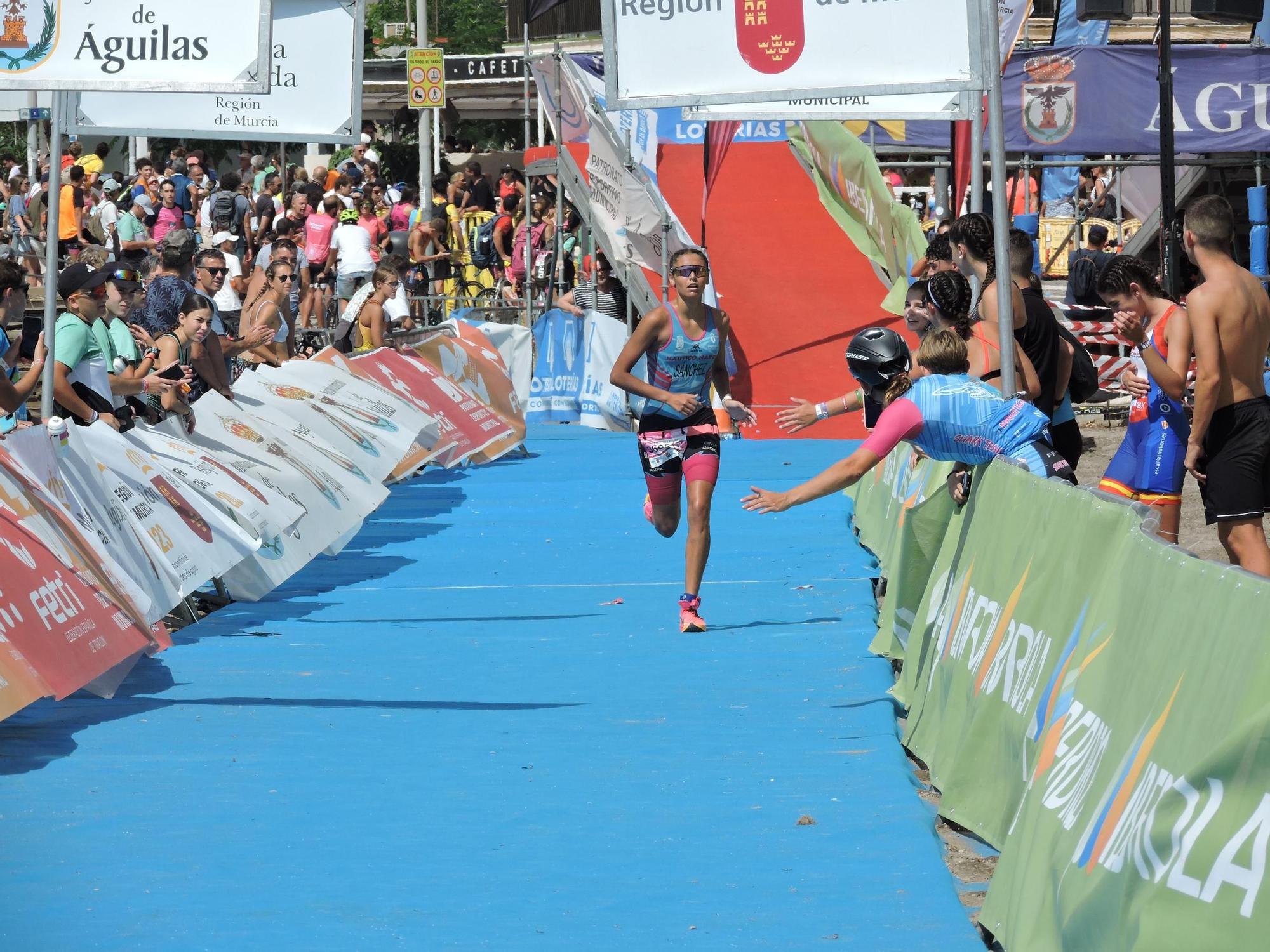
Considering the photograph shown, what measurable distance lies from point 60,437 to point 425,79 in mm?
18286

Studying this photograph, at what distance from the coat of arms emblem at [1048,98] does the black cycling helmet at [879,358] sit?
13905 mm

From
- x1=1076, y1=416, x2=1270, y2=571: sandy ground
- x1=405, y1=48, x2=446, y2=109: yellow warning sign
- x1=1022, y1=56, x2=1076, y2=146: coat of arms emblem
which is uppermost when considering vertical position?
x1=405, y1=48, x2=446, y2=109: yellow warning sign

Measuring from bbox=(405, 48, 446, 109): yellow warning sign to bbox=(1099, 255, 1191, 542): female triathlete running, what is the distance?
18.7 metres

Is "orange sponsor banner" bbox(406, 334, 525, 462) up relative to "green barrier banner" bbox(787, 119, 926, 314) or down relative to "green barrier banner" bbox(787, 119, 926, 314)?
down

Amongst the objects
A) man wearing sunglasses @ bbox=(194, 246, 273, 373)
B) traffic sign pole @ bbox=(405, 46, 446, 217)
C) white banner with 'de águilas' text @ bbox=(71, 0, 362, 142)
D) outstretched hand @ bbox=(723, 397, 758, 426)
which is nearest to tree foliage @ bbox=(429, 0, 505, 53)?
traffic sign pole @ bbox=(405, 46, 446, 217)

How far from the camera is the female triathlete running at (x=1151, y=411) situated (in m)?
7.11

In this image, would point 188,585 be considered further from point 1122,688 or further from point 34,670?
point 1122,688

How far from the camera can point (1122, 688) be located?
3631 millimetres

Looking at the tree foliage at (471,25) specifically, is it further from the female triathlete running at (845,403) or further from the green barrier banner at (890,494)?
the female triathlete running at (845,403)

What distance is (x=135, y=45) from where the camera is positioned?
7.00m

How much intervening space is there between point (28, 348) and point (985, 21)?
10.6 metres

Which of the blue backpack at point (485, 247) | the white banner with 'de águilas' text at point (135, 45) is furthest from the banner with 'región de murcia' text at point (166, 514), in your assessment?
the blue backpack at point (485, 247)

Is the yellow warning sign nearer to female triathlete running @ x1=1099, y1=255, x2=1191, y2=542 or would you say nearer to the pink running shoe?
the pink running shoe

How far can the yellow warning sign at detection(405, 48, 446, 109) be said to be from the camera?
24891 mm
